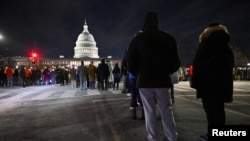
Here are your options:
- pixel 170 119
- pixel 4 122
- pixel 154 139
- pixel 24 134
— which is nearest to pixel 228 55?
pixel 170 119

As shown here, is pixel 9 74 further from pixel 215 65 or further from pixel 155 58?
pixel 215 65

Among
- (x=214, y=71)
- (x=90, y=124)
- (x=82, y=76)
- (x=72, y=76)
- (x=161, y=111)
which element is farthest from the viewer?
(x=72, y=76)

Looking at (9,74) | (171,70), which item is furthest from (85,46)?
(171,70)

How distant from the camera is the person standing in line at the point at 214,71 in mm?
4922

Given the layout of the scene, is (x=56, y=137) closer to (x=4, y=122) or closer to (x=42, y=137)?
(x=42, y=137)

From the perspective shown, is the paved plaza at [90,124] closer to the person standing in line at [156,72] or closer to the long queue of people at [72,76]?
the person standing in line at [156,72]

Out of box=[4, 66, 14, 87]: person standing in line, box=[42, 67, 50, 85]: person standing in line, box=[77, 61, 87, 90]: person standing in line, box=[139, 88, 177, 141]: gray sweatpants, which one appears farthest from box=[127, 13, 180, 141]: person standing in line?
box=[42, 67, 50, 85]: person standing in line

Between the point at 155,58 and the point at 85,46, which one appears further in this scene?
the point at 85,46

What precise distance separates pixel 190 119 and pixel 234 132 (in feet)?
15.0

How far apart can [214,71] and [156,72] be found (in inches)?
33.9

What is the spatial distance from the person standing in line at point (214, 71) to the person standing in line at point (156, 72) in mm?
396

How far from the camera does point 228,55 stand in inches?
196

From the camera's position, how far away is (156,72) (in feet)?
16.3

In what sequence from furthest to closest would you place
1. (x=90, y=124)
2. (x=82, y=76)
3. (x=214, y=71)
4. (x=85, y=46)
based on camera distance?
1. (x=85, y=46)
2. (x=82, y=76)
3. (x=90, y=124)
4. (x=214, y=71)
